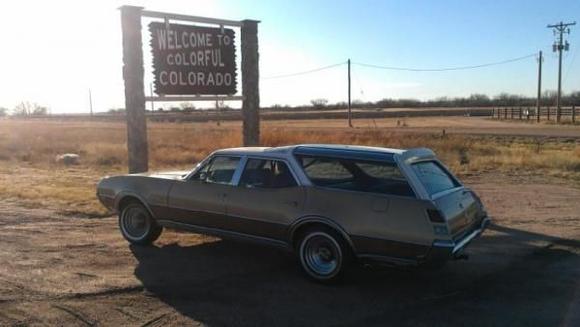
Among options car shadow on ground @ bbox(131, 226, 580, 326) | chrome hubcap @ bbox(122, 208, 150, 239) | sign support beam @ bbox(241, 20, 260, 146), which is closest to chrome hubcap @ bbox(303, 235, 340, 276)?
car shadow on ground @ bbox(131, 226, 580, 326)

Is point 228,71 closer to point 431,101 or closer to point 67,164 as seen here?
point 67,164

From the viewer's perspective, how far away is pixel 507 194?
12.7m

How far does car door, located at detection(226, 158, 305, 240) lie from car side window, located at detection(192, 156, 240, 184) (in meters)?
0.22

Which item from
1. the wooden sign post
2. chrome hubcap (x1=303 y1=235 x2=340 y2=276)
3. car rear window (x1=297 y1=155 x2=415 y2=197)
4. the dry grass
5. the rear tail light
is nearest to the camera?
the rear tail light

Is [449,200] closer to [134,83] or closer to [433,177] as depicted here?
[433,177]

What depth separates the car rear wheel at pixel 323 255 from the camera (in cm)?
615

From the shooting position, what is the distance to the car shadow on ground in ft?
17.5

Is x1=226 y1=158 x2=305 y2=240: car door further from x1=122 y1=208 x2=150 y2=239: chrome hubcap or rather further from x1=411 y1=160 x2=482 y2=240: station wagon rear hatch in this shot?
x1=122 y1=208 x2=150 y2=239: chrome hubcap

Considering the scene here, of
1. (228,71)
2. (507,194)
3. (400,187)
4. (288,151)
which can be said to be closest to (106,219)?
(228,71)

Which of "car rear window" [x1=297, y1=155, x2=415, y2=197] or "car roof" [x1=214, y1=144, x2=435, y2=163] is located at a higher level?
"car roof" [x1=214, y1=144, x2=435, y2=163]

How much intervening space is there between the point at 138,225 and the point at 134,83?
3432mm

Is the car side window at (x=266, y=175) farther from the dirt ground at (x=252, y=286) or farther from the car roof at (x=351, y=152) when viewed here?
the dirt ground at (x=252, y=286)

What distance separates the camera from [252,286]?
6.24 meters

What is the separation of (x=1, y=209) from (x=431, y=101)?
501 ft
